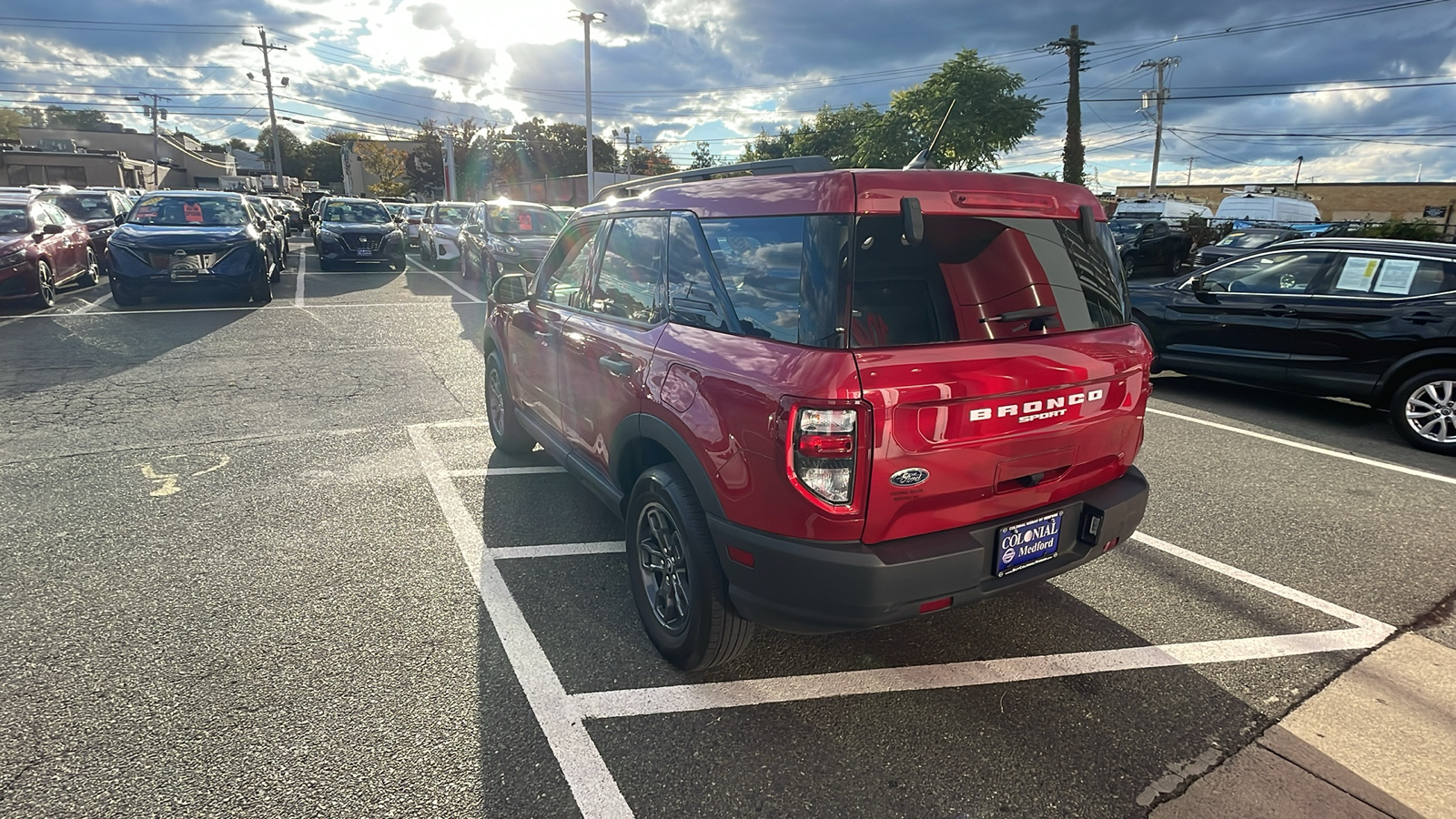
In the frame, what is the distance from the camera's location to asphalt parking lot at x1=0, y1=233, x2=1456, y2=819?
2.40 meters

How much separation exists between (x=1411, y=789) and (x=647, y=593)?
2631mm

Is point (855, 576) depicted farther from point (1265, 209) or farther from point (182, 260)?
point (1265, 209)

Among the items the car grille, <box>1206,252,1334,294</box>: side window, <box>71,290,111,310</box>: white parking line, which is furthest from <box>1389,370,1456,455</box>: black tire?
<box>71,290,111,310</box>: white parking line

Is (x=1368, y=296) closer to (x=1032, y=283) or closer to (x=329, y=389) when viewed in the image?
(x=1032, y=283)

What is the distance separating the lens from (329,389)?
7203mm

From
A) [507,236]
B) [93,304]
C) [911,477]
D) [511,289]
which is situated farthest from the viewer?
[507,236]

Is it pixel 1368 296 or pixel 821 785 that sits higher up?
pixel 1368 296

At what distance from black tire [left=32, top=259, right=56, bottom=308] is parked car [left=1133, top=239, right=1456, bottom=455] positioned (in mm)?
14693

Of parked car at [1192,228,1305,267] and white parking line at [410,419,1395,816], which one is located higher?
parked car at [1192,228,1305,267]

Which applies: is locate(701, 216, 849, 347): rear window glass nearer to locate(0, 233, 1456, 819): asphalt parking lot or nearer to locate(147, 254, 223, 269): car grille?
locate(0, 233, 1456, 819): asphalt parking lot

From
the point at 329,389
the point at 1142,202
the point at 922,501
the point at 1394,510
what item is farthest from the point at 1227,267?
the point at 1142,202

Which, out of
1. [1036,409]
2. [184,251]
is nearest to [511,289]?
[1036,409]

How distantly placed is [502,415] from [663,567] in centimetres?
269

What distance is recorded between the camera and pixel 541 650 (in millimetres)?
3109
